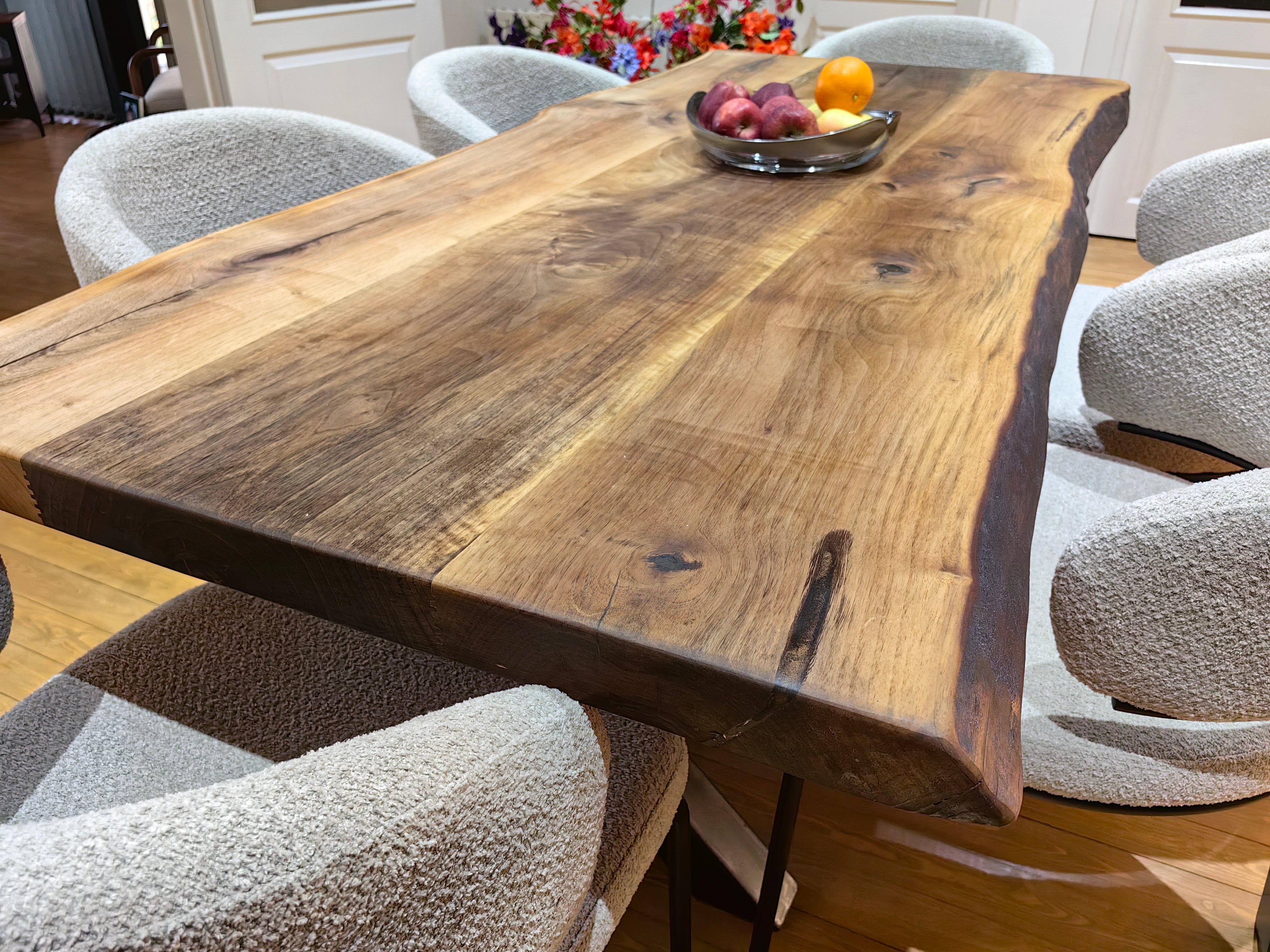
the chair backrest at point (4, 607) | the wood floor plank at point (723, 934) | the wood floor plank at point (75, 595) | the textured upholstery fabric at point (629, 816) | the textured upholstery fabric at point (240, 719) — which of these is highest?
the chair backrest at point (4, 607)

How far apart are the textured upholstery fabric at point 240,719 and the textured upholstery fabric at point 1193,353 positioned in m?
0.66

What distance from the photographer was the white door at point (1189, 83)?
120 inches

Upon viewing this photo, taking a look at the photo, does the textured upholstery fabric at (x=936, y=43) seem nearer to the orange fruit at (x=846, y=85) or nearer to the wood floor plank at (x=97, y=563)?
the orange fruit at (x=846, y=85)

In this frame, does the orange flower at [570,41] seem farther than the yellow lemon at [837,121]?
Yes

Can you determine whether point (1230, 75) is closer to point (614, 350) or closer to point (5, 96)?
point (614, 350)

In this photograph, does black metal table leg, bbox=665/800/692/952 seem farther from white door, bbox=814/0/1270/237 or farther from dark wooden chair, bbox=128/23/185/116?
dark wooden chair, bbox=128/23/185/116

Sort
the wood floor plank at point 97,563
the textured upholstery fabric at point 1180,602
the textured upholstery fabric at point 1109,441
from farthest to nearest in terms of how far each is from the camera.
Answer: the wood floor plank at point 97,563
the textured upholstery fabric at point 1109,441
the textured upholstery fabric at point 1180,602

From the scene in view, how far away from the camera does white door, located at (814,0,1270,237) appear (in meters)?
3.05

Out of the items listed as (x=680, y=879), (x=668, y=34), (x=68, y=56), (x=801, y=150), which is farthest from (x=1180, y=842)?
(x=68, y=56)

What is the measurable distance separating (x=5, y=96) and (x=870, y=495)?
22.1ft

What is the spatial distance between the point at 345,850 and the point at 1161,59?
3.65 metres

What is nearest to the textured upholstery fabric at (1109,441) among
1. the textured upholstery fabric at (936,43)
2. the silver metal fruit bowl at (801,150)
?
the silver metal fruit bowl at (801,150)

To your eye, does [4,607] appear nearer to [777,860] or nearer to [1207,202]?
[777,860]

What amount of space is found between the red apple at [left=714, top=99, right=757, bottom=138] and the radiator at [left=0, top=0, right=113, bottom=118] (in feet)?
18.5
